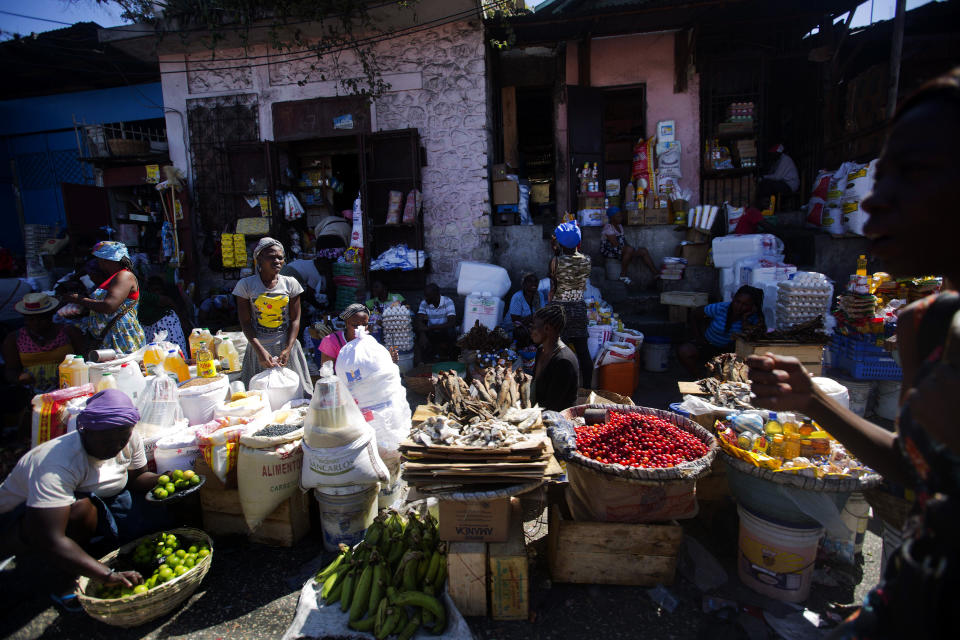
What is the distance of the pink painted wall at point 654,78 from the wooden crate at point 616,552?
7.98 meters

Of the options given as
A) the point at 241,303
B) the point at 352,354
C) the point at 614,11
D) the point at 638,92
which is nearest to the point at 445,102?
the point at 614,11

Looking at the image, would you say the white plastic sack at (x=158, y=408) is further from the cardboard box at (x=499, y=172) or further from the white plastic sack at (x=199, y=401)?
the cardboard box at (x=499, y=172)

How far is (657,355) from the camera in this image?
684cm

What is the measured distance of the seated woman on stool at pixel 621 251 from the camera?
8.28 m

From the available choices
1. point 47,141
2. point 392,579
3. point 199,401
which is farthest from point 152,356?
point 47,141

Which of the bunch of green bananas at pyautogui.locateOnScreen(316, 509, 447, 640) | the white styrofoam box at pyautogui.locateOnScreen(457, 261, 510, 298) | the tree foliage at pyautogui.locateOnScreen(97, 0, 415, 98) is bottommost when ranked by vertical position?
the bunch of green bananas at pyautogui.locateOnScreen(316, 509, 447, 640)

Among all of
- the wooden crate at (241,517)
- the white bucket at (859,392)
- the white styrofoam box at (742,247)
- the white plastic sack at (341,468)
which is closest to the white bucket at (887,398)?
→ the white bucket at (859,392)

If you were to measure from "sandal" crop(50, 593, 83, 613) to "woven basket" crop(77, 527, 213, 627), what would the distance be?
0.17m

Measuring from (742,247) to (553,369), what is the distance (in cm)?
501

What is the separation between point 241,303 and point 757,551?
4438 mm

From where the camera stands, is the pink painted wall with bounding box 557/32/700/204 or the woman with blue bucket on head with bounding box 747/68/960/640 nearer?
the woman with blue bucket on head with bounding box 747/68/960/640

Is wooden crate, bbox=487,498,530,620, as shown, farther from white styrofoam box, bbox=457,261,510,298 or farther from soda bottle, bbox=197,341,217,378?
white styrofoam box, bbox=457,261,510,298

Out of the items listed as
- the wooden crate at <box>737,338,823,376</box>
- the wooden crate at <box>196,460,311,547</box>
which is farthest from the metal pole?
the wooden crate at <box>196,460,311,547</box>

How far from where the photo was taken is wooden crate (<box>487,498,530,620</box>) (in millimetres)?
2570
